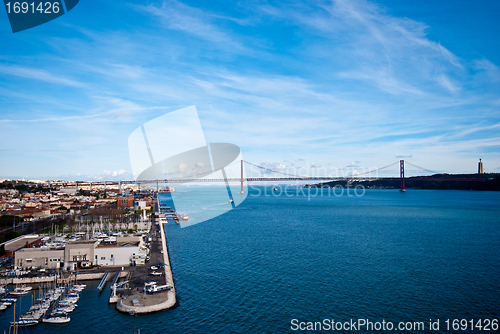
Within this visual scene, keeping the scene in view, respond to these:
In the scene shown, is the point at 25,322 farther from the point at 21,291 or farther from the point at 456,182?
the point at 456,182

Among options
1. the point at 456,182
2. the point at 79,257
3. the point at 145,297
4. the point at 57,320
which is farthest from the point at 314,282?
the point at 456,182

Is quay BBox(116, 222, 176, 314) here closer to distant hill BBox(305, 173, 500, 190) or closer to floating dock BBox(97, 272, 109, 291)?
floating dock BBox(97, 272, 109, 291)

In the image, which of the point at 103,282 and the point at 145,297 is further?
the point at 103,282

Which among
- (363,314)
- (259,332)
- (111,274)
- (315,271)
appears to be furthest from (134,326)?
(315,271)

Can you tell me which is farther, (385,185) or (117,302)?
(385,185)

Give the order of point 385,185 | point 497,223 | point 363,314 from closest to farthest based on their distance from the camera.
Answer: point 363,314 → point 497,223 → point 385,185

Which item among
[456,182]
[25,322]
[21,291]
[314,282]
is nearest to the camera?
[25,322]

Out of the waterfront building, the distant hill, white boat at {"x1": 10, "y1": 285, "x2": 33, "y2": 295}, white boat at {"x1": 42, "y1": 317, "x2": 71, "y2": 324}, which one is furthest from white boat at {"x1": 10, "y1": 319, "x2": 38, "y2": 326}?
the distant hill

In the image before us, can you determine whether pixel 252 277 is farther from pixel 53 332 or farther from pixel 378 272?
pixel 53 332
